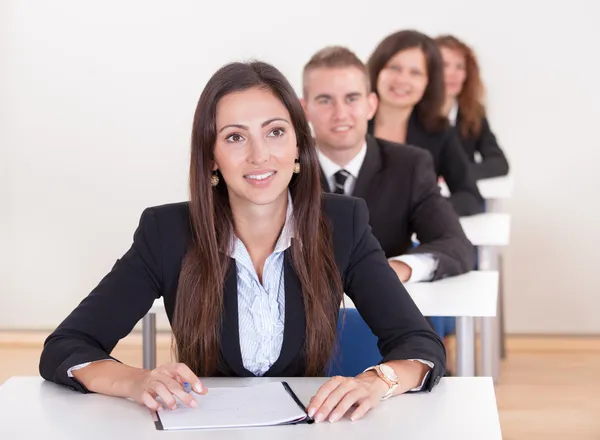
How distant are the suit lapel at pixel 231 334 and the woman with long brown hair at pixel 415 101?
2.45m

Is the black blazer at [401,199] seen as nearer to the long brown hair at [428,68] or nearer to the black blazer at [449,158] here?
the black blazer at [449,158]

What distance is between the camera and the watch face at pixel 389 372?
5.93ft

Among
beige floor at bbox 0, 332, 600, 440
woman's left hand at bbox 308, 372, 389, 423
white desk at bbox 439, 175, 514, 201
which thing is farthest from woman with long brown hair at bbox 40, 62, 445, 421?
white desk at bbox 439, 175, 514, 201

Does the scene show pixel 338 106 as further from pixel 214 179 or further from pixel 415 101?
pixel 214 179

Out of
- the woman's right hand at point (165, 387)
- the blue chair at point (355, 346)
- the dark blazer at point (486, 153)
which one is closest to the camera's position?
the woman's right hand at point (165, 387)

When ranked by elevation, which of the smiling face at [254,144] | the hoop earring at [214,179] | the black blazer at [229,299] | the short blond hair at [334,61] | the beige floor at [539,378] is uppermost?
the short blond hair at [334,61]

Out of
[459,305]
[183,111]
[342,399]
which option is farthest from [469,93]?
[342,399]

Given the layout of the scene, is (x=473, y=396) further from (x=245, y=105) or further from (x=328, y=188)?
(x=328, y=188)

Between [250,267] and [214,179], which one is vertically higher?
[214,179]

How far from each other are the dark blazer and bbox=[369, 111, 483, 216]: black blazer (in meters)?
0.72

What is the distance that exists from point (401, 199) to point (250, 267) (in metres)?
1.32

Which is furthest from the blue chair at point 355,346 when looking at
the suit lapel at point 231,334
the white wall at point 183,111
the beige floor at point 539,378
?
the white wall at point 183,111

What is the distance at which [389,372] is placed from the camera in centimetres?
182

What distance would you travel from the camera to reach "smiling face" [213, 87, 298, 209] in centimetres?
208
